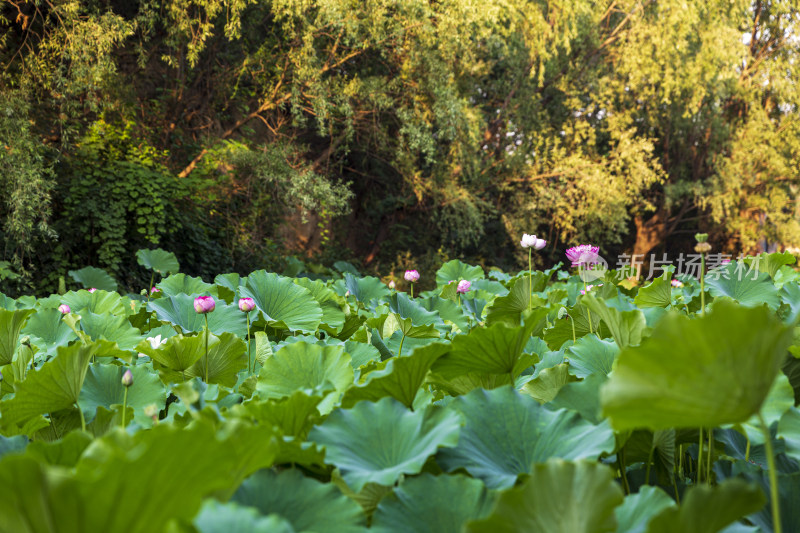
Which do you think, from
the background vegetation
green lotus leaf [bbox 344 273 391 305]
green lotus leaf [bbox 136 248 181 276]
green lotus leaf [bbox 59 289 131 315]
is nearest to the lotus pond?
green lotus leaf [bbox 59 289 131 315]

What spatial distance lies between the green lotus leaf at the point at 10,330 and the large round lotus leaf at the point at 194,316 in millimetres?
252

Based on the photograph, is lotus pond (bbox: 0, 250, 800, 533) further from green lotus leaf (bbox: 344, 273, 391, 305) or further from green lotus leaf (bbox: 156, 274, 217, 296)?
green lotus leaf (bbox: 344, 273, 391, 305)

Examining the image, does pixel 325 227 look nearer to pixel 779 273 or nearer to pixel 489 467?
pixel 779 273

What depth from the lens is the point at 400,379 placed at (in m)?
0.68

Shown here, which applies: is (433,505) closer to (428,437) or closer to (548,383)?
(428,437)

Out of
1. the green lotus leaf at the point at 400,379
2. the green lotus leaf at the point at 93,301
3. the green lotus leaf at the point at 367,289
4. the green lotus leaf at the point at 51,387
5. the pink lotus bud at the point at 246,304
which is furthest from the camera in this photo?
the green lotus leaf at the point at 367,289

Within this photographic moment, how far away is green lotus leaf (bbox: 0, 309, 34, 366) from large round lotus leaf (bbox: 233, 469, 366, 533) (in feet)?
2.56

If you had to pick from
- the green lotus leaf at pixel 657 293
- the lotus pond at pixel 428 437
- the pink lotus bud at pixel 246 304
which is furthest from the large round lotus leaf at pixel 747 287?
the pink lotus bud at pixel 246 304

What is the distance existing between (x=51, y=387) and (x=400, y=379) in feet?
1.47

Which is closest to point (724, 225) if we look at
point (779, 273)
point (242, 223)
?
point (242, 223)

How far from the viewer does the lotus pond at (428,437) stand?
0.39m

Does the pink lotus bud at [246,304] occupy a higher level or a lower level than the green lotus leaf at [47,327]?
higher

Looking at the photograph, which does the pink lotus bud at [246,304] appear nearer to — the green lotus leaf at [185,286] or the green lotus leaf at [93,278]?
the green lotus leaf at [185,286]

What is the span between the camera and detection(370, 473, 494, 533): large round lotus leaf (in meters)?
0.52
